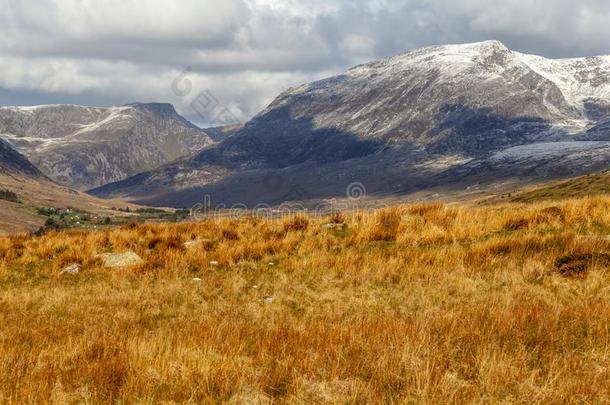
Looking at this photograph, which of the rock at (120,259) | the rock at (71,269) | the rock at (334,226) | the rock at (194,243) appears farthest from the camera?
the rock at (334,226)

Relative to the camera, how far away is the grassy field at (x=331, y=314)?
4941 millimetres

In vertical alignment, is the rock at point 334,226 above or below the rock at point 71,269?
above

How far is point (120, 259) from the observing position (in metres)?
14.5

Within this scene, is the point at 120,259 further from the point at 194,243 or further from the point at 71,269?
the point at 194,243

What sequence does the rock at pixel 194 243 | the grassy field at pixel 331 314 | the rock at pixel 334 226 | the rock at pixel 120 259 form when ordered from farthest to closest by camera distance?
the rock at pixel 334 226 → the rock at pixel 194 243 → the rock at pixel 120 259 → the grassy field at pixel 331 314

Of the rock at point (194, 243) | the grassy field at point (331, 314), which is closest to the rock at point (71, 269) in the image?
the grassy field at point (331, 314)

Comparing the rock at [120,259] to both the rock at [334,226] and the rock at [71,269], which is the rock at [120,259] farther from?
the rock at [334,226]

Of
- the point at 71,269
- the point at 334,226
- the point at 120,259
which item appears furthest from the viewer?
the point at 334,226

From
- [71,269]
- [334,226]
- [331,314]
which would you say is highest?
[334,226]

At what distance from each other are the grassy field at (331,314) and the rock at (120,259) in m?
0.30

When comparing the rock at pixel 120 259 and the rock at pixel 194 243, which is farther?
the rock at pixel 194 243

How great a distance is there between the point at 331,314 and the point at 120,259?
8.41 metres

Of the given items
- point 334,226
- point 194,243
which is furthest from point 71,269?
point 334,226

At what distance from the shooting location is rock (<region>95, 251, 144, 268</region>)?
1412 centimetres
